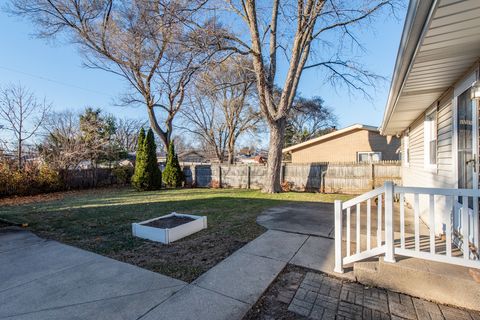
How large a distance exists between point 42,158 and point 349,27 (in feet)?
50.7

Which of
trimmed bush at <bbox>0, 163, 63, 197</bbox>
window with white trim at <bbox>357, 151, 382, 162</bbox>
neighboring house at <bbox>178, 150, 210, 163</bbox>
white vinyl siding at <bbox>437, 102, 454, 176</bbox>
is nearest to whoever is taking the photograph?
white vinyl siding at <bbox>437, 102, 454, 176</bbox>

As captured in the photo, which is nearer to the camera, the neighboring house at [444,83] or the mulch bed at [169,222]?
the neighboring house at [444,83]

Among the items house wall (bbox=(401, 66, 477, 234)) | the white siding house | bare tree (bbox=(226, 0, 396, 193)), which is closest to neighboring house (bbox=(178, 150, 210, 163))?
bare tree (bbox=(226, 0, 396, 193))

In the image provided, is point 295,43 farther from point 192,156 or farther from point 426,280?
point 192,156

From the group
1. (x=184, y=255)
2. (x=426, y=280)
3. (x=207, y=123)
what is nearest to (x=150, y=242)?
(x=184, y=255)

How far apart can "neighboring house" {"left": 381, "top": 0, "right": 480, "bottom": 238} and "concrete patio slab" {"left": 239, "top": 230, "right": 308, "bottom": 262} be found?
78.3 inches

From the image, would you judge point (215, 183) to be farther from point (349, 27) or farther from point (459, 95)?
point (459, 95)

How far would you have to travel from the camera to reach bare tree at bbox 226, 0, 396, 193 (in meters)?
8.64

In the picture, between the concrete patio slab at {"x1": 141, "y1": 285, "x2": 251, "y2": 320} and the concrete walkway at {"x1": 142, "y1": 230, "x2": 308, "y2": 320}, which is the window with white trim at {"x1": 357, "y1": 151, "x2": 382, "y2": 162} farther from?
the concrete patio slab at {"x1": 141, "y1": 285, "x2": 251, "y2": 320}

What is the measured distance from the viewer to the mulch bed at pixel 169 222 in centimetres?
439

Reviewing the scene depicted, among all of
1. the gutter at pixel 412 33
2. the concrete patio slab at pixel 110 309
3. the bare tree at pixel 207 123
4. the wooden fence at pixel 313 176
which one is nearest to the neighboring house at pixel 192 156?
the bare tree at pixel 207 123

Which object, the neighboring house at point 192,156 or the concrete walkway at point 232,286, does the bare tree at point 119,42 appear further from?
the neighboring house at point 192,156

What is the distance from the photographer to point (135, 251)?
140 inches

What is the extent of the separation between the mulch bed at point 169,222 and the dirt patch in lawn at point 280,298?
2.36m
